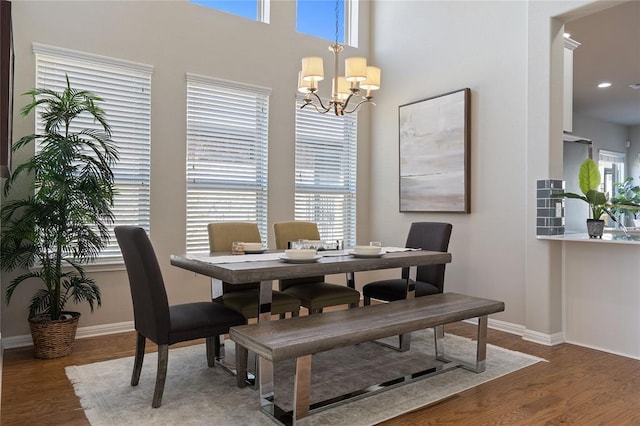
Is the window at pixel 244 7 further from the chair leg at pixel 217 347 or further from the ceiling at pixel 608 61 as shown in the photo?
the chair leg at pixel 217 347

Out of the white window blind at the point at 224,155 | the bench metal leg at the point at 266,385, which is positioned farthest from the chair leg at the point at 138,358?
the white window blind at the point at 224,155

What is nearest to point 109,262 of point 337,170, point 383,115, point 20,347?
point 20,347

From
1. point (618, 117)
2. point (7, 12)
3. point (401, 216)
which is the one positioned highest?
point (618, 117)

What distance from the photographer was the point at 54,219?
11.0ft

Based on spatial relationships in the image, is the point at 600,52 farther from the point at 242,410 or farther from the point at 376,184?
the point at 242,410

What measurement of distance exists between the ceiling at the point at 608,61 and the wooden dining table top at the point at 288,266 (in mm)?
3011

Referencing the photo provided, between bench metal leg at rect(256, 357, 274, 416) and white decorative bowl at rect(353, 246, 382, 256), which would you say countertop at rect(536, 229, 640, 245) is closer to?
white decorative bowl at rect(353, 246, 382, 256)

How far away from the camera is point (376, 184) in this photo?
5.71 meters

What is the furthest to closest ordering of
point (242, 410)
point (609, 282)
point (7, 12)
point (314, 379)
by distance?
point (609, 282)
point (314, 379)
point (242, 410)
point (7, 12)

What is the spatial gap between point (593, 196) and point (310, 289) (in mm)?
2372

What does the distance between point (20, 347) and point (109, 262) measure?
0.92m

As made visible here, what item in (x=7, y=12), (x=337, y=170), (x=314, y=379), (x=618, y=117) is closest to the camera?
(x=7, y=12)

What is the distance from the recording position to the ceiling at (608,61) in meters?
4.52

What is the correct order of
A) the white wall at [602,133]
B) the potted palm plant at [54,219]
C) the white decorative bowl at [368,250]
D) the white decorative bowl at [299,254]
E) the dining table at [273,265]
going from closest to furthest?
the dining table at [273,265] < the white decorative bowl at [299,254] < the white decorative bowl at [368,250] < the potted palm plant at [54,219] < the white wall at [602,133]
